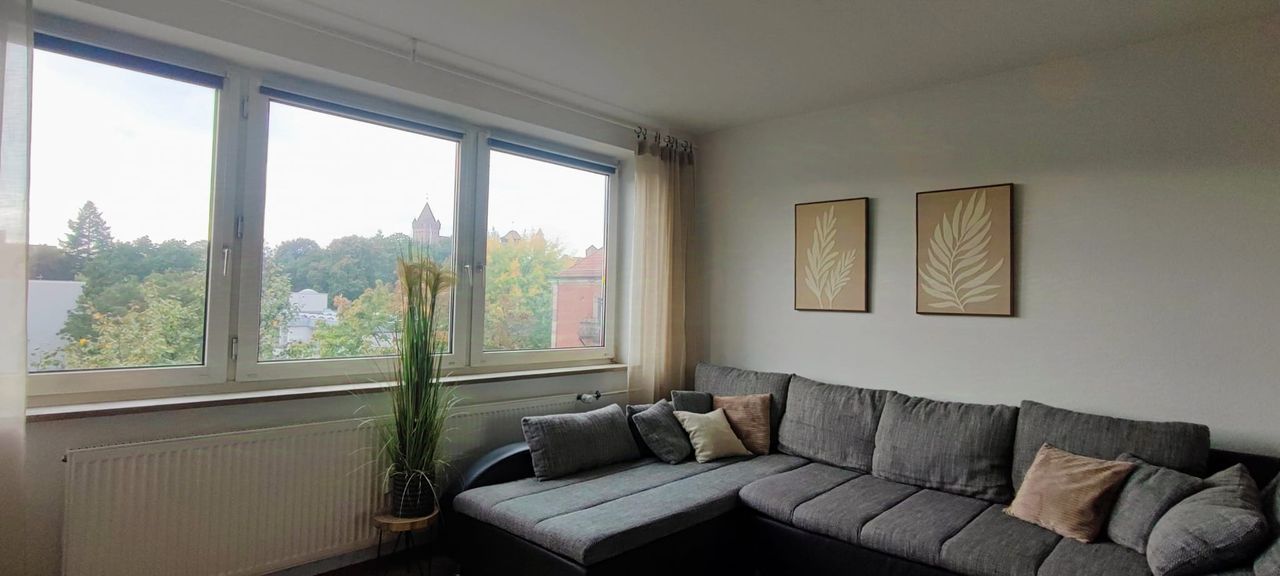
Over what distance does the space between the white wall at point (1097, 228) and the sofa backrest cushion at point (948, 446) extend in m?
0.29

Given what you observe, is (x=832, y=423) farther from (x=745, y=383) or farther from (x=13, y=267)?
(x=13, y=267)

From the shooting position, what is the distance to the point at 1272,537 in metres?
1.90

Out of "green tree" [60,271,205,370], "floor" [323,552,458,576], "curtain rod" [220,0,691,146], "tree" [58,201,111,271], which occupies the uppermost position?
"curtain rod" [220,0,691,146]

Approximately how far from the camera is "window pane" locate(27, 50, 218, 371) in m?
2.36

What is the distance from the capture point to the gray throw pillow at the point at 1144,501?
219cm

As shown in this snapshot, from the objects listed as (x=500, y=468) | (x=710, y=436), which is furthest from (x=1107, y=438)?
(x=500, y=468)

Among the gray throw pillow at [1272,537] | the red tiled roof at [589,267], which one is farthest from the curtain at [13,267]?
the gray throw pillow at [1272,537]

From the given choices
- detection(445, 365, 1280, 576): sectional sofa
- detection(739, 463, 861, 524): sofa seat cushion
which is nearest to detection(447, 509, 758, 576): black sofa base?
detection(445, 365, 1280, 576): sectional sofa

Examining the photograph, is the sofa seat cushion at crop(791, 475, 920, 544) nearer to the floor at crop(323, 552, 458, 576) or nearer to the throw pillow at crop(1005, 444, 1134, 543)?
the throw pillow at crop(1005, 444, 1134, 543)

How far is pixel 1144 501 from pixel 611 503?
1949mm

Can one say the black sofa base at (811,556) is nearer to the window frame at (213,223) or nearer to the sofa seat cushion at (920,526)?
the sofa seat cushion at (920,526)

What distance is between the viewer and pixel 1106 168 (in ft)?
9.42

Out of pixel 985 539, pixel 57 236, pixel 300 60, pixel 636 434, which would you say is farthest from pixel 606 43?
pixel 985 539

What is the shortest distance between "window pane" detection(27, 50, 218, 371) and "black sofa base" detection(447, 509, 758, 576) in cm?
139
